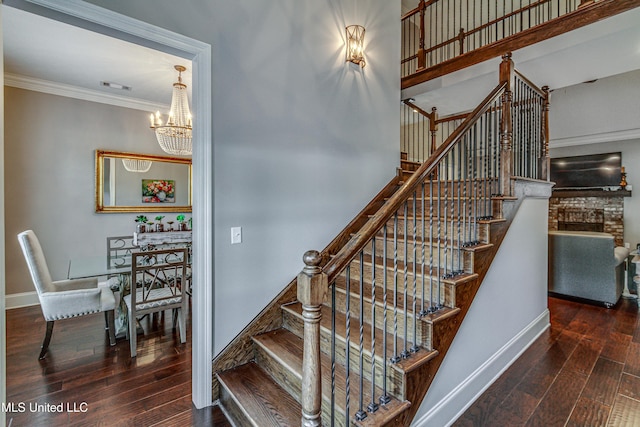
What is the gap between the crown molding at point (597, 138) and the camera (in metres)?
5.59

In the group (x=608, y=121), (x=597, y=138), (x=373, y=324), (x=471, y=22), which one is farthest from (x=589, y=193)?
(x=373, y=324)

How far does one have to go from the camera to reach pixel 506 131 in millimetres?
2469

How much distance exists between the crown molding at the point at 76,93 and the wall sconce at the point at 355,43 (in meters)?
3.38

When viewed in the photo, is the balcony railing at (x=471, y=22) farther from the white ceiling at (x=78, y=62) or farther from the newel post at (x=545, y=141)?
the white ceiling at (x=78, y=62)

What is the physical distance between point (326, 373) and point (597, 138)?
7.42m

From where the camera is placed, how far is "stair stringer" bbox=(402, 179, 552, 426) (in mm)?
1610

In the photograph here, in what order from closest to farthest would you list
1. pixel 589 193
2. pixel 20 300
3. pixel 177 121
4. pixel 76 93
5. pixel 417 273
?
pixel 417 273, pixel 177 121, pixel 20 300, pixel 76 93, pixel 589 193

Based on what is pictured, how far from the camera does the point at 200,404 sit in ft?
6.47

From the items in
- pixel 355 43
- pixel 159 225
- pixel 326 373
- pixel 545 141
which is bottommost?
pixel 326 373

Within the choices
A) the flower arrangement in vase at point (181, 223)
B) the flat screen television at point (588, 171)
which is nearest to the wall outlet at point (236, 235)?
the flower arrangement in vase at point (181, 223)

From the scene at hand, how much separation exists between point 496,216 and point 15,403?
3685 millimetres

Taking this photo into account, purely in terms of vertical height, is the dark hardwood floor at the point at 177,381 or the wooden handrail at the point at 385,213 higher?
the wooden handrail at the point at 385,213

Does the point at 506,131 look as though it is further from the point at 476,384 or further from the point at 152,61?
the point at 152,61

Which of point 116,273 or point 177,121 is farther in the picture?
point 177,121
